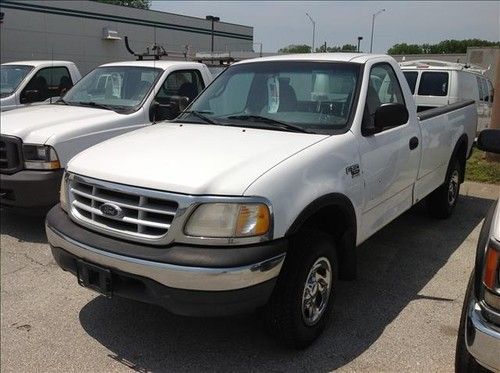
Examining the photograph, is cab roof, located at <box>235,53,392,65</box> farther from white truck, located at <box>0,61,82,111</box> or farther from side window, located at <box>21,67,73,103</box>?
side window, located at <box>21,67,73,103</box>

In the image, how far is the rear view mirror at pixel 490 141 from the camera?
3182mm

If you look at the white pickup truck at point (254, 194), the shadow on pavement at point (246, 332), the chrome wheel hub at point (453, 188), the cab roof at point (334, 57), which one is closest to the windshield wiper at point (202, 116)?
the white pickup truck at point (254, 194)

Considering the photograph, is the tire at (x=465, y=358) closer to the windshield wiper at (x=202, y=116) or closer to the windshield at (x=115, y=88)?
the windshield wiper at (x=202, y=116)

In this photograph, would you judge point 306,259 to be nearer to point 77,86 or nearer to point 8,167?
point 8,167

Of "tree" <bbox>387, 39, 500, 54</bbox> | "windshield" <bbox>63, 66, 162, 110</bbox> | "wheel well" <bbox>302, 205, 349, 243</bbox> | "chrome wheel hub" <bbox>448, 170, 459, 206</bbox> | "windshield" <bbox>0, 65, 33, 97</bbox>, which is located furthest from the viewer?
"tree" <bbox>387, 39, 500, 54</bbox>

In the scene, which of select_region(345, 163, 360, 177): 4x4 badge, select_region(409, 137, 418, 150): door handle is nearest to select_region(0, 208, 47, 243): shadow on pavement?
select_region(345, 163, 360, 177): 4x4 badge

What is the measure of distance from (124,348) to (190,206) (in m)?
1.22

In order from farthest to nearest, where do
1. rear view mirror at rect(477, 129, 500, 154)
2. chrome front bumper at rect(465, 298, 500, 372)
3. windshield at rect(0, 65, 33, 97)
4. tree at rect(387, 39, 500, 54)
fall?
tree at rect(387, 39, 500, 54), windshield at rect(0, 65, 33, 97), rear view mirror at rect(477, 129, 500, 154), chrome front bumper at rect(465, 298, 500, 372)

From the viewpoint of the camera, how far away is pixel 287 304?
3.05m

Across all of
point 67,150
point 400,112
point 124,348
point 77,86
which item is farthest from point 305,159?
point 77,86

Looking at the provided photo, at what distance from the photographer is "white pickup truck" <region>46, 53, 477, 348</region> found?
2779 mm

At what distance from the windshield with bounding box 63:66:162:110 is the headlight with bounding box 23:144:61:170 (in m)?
1.31

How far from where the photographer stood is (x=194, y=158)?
315cm

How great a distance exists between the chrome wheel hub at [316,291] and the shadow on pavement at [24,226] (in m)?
3.23
